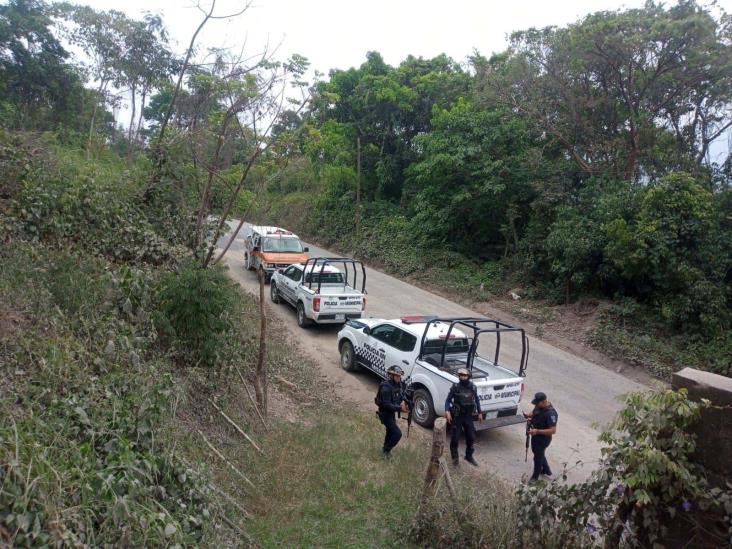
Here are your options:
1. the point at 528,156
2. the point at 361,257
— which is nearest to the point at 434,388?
the point at 528,156

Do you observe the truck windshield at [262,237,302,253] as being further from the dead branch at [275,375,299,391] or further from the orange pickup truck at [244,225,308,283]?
the dead branch at [275,375,299,391]

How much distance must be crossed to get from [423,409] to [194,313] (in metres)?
4.21

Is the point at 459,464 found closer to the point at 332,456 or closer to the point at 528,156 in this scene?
the point at 332,456

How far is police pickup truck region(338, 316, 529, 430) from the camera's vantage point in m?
8.87

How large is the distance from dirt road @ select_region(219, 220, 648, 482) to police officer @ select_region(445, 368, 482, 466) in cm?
32

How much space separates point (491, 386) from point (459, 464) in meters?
1.37

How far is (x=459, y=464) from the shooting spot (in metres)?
8.09

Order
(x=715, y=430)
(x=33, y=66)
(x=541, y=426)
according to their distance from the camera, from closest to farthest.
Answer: (x=715, y=430)
(x=541, y=426)
(x=33, y=66)

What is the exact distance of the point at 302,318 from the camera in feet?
48.4

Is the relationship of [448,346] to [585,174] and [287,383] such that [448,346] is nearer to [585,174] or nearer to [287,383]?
[287,383]

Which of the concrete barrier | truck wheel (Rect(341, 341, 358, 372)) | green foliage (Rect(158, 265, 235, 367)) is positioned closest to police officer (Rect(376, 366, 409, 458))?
green foliage (Rect(158, 265, 235, 367))

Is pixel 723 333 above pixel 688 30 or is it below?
below

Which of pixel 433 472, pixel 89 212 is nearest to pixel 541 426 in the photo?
pixel 433 472

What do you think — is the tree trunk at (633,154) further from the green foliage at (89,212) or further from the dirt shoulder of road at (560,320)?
the green foliage at (89,212)
